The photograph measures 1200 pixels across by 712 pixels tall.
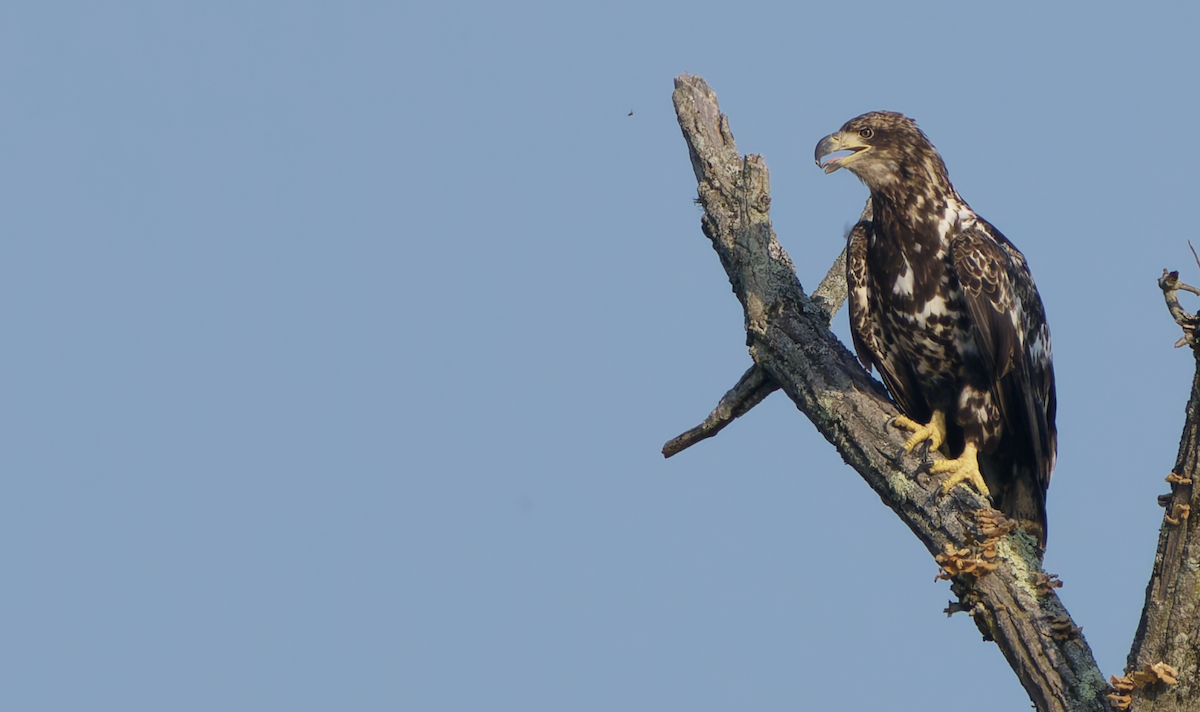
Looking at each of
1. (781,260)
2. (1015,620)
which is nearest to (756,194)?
(781,260)

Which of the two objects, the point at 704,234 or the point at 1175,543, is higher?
the point at 704,234

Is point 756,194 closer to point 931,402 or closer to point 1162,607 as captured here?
point 931,402

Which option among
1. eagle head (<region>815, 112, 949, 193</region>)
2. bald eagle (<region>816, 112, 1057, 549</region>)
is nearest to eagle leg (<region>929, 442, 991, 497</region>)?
bald eagle (<region>816, 112, 1057, 549</region>)

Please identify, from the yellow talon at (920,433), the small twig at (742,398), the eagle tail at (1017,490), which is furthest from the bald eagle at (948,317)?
the small twig at (742,398)

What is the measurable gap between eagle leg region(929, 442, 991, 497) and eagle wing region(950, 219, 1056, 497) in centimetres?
54

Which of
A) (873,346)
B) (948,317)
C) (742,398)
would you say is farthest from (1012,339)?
(742,398)

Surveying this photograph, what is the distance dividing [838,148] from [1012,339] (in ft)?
4.49

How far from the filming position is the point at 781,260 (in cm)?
674

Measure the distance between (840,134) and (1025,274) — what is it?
125 cm

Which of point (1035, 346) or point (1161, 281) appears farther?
point (1035, 346)

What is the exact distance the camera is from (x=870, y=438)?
6.04 meters

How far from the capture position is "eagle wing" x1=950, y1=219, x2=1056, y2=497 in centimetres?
677

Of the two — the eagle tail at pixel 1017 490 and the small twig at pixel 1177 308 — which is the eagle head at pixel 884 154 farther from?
the small twig at pixel 1177 308

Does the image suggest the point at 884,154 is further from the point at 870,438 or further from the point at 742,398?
the point at 870,438
